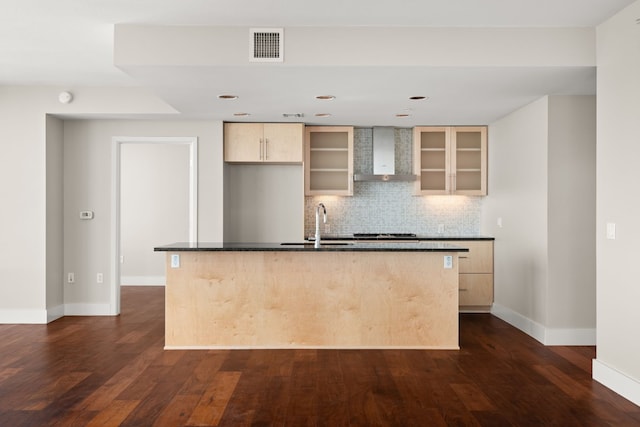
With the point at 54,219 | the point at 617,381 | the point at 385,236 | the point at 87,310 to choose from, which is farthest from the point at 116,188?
the point at 617,381

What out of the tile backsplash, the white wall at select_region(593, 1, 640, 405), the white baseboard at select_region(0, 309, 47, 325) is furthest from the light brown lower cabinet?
the white baseboard at select_region(0, 309, 47, 325)

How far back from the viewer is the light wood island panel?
16.1 feet

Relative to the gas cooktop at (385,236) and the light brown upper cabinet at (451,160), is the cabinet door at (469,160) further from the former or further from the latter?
the gas cooktop at (385,236)

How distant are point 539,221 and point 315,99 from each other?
2.43 metres

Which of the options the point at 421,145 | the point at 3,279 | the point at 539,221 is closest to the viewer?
the point at 539,221

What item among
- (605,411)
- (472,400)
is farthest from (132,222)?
(605,411)

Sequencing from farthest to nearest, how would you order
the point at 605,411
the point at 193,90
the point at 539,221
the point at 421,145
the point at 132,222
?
1. the point at 132,222
2. the point at 421,145
3. the point at 539,221
4. the point at 193,90
5. the point at 605,411

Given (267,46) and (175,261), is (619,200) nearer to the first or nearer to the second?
(267,46)

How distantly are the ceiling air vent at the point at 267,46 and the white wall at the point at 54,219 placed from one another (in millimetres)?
3193

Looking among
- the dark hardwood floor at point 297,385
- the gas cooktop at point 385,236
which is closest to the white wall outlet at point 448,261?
the dark hardwood floor at point 297,385

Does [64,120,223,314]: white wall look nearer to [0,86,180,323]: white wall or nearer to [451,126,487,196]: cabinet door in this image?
[0,86,180,323]: white wall

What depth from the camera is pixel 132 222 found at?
920 centimetres

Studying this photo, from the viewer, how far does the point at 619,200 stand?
3.79 metres

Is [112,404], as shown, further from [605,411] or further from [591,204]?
[591,204]
